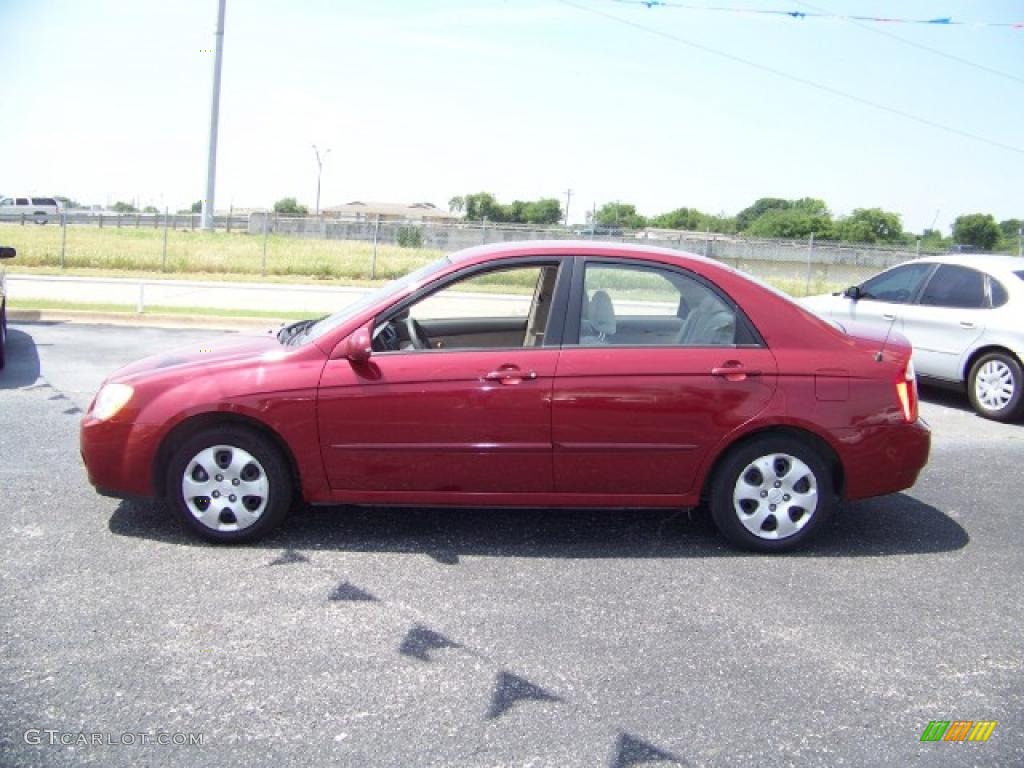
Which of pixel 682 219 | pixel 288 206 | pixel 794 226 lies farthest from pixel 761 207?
pixel 288 206

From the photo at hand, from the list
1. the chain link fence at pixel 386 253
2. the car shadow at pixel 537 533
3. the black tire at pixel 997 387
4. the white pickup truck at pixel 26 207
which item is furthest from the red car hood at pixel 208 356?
the white pickup truck at pixel 26 207

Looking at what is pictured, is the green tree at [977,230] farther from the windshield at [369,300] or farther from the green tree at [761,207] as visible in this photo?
the windshield at [369,300]

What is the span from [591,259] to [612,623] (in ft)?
6.24

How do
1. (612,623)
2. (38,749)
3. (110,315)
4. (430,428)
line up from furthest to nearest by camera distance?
1. (110,315)
2. (430,428)
3. (612,623)
4. (38,749)

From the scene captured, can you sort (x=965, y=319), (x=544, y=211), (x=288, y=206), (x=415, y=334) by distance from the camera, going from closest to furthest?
(x=415, y=334) < (x=965, y=319) < (x=544, y=211) < (x=288, y=206)

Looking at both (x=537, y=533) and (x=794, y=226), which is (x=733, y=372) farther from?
(x=794, y=226)

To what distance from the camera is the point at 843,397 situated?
471cm

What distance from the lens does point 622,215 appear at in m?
73.6

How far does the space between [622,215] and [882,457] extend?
231 feet

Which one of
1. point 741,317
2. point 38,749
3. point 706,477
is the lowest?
point 38,749

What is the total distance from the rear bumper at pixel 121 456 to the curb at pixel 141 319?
8356 mm

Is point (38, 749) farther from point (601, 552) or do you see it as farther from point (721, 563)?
point (721, 563)

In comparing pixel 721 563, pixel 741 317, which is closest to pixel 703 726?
pixel 721 563

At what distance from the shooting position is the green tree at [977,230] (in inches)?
2286
